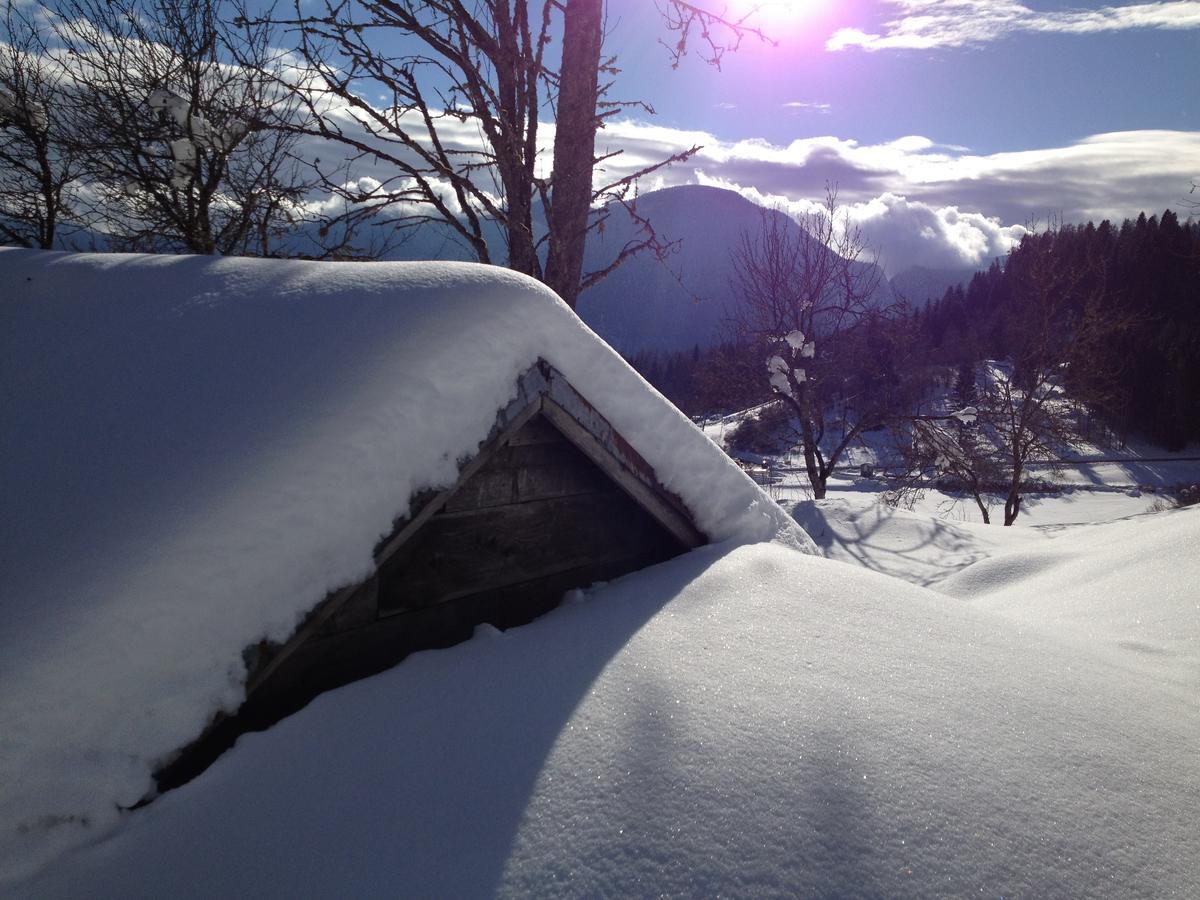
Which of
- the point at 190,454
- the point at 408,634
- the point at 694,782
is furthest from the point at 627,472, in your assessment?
the point at 190,454

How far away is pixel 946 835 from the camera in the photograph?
1236 mm

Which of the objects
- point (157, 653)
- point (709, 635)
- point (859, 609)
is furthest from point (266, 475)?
point (859, 609)

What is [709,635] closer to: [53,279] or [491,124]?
[53,279]

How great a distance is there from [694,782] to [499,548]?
1229 mm

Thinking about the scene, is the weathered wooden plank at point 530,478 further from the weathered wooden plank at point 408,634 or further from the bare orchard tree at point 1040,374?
the bare orchard tree at point 1040,374

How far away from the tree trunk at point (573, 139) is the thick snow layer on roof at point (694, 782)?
3.96 meters

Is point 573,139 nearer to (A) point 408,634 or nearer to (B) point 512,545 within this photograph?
(B) point 512,545

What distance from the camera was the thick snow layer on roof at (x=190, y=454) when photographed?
120 cm

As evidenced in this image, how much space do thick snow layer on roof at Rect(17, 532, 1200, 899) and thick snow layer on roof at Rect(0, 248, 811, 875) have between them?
0.26 metres

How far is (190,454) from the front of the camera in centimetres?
149

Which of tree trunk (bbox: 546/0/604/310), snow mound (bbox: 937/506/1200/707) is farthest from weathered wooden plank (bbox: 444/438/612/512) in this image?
tree trunk (bbox: 546/0/604/310)

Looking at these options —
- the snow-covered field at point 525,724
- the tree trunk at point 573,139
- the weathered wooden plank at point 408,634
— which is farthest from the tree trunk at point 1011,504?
the weathered wooden plank at point 408,634

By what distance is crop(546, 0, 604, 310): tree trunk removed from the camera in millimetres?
5105

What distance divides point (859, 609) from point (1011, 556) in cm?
339
